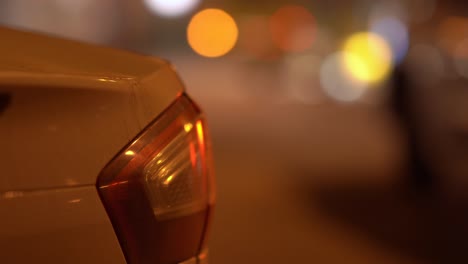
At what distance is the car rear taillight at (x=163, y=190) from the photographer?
2.43 metres

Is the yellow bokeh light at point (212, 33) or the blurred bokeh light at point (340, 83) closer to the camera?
the blurred bokeh light at point (340, 83)

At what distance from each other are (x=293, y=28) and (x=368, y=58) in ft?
36.5

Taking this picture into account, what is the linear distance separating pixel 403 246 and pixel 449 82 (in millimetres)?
3704

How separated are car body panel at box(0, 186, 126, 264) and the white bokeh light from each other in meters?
36.5

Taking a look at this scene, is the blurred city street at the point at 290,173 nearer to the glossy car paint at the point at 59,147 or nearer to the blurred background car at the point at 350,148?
the blurred background car at the point at 350,148

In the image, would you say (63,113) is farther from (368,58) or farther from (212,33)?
(212,33)

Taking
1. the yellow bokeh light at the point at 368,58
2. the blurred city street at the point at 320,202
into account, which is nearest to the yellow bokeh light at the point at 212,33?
the yellow bokeh light at the point at 368,58

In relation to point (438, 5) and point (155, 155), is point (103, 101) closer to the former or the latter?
point (155, 155)

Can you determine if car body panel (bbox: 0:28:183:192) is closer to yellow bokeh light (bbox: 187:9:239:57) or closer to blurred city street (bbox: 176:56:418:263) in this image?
blurred city street (bbox: 176:56:418:263)

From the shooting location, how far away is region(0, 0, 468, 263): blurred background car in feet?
21.8

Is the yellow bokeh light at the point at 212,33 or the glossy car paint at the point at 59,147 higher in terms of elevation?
the glossy car paint at the point at 59,147

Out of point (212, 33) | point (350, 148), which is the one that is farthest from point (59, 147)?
point (212, 33)

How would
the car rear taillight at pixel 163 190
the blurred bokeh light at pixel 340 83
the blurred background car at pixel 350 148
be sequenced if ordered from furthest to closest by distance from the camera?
the blurred bokeh light at pixel 340 83 < the blurred background car at pixel 350 148 < the car rear taillight at pixel 163 190

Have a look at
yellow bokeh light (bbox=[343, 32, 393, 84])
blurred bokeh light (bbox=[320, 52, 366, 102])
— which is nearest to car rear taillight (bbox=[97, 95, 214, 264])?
yellow bokeh light (bbox=[343, 32, 393, 84])
